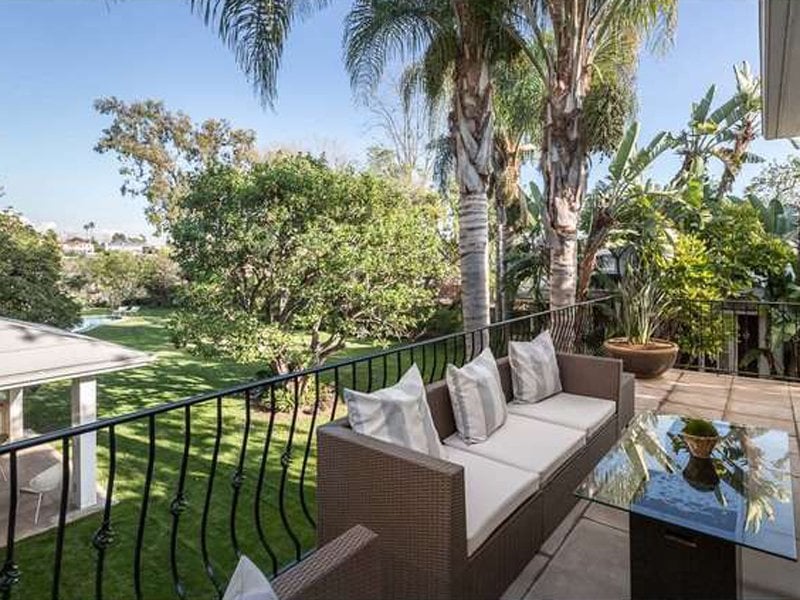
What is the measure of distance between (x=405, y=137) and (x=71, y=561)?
1691cm

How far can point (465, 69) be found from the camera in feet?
18.8

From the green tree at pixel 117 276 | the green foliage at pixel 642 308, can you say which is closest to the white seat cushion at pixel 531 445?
the green foliage at pixel 642 308

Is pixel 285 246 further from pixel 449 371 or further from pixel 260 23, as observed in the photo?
pixel 449 371

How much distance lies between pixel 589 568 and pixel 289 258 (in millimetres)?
6267

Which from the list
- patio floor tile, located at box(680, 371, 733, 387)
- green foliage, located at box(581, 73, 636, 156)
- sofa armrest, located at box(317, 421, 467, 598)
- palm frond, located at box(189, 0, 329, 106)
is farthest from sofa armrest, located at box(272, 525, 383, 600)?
green foliage, located at box(581, 73, 636, 156)

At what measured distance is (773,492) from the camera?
2270 millimetres

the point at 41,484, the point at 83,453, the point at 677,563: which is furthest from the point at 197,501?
the point at 677,563

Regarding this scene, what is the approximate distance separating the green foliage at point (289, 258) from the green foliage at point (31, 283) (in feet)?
11.3

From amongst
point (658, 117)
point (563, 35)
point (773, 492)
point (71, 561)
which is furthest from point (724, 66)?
point (71, 561)

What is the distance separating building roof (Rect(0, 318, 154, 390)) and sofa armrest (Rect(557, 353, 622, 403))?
4.84m

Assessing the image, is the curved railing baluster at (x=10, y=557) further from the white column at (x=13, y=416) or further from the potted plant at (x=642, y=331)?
the white column at (x=13, y=416)

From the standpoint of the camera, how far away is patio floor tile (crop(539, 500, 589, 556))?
258 cm

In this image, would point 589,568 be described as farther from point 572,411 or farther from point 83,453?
point 83,453

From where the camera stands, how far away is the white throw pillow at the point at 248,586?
3.78 ft
